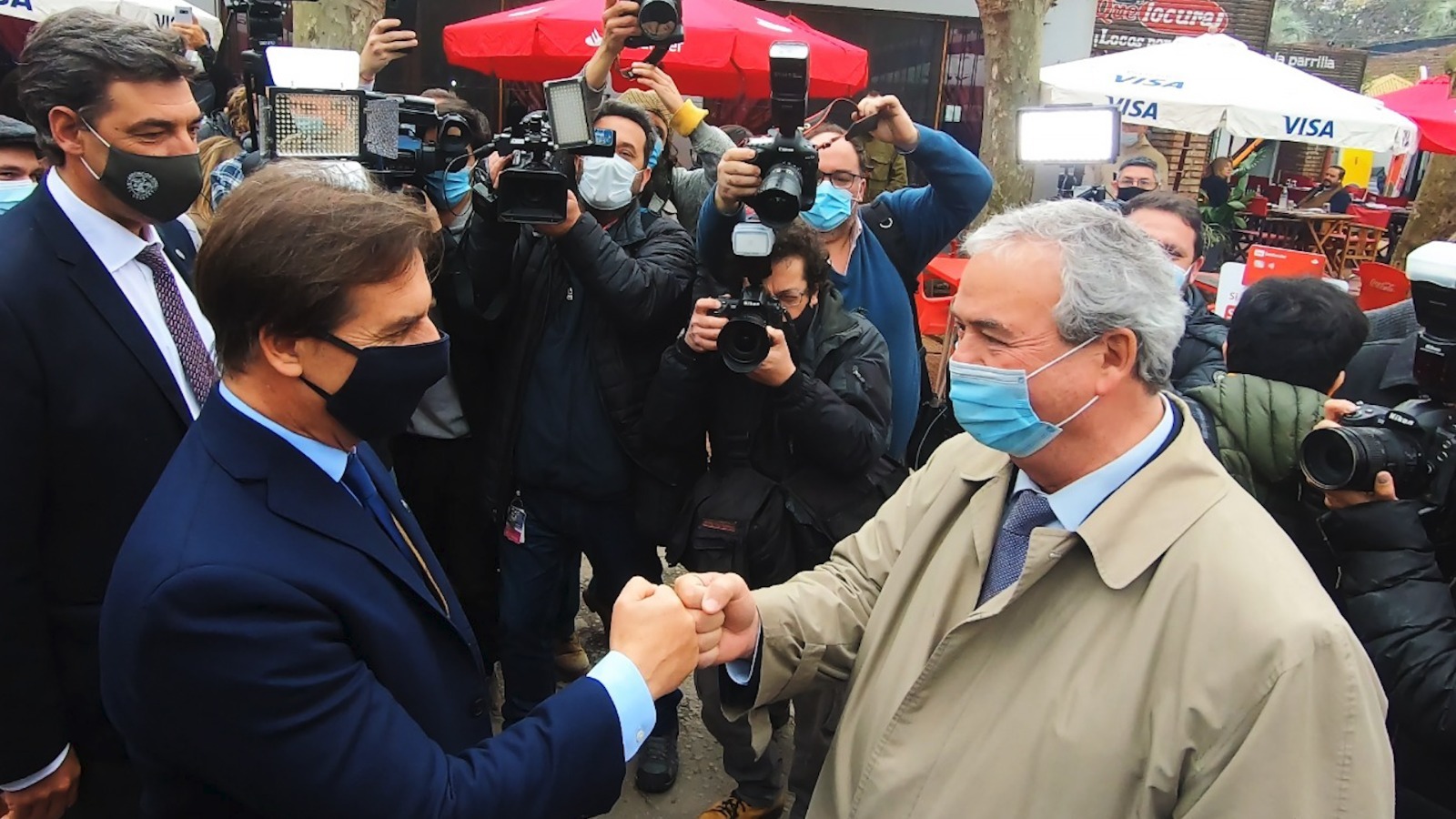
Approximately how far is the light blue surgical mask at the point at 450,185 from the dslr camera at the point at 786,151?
44.9 inches

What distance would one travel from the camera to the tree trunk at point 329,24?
530cm

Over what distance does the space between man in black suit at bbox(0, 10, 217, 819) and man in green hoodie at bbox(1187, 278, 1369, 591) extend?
7.75 ft

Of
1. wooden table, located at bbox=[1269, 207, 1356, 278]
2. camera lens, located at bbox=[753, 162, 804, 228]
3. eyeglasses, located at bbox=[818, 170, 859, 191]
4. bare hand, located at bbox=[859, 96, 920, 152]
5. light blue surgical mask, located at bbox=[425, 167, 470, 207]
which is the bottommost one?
wooden table, located at bbox=[1269, 207, 1356, 278]

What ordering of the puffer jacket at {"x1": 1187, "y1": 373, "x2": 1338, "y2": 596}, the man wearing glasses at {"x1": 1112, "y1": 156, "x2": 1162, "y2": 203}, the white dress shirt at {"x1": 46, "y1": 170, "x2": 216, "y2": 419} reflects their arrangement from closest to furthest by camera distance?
the white dress shirt at {"x1": 46, "y1": 170, "x2": 216, "y2": 419}, the puffer jacket at {"x1": 1187, "y1": 373, "x2": 1338, "y2": 596}, the man wearing glasses at {"x1": 1112, "y1": 156, "x2": 1162, "y2": 203}

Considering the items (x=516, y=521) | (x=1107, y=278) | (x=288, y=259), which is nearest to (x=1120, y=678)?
(x=1107, y=278)

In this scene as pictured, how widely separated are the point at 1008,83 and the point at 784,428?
6.86m

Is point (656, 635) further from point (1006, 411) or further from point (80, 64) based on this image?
point (80, 64)

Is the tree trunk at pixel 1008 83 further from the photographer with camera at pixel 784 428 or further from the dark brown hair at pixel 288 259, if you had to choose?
the dark brown hair at pixel 288 259

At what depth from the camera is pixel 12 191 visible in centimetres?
299

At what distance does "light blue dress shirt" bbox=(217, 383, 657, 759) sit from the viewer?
1.37 m

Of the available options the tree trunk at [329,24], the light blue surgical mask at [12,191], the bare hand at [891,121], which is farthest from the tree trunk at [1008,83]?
the light blue surgical mask at [12,191]

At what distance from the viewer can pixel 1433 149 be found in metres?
8.30

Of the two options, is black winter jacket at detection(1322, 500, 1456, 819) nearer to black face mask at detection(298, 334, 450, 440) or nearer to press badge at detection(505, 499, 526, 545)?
black face mask at detection(298, 334, 450, 440)

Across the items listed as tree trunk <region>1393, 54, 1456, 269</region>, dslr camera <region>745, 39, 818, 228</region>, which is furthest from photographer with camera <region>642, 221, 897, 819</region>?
tree trunk <region>1393, 54, 1456, 269</region>
